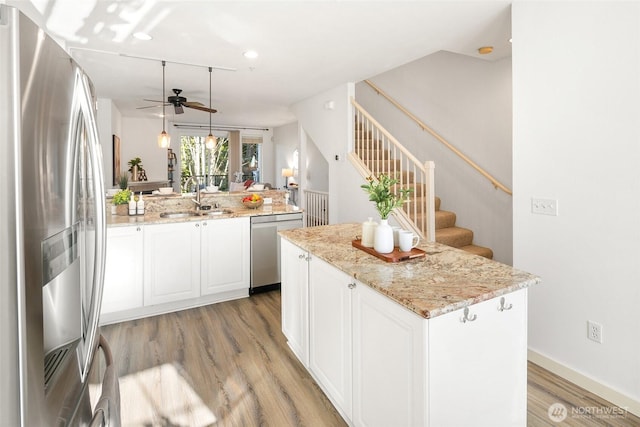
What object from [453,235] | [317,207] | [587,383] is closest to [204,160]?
[317,207]

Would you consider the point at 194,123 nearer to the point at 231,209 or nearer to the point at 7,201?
the point at 231,209

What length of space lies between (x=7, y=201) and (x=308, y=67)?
4021mm

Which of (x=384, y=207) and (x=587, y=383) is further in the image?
(x=587, y=383)

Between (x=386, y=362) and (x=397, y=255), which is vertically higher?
(x=397, y=255)

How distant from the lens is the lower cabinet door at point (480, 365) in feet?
4.29

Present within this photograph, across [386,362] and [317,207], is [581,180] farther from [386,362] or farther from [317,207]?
[317,207]

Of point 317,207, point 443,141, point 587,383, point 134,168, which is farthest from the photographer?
point 134,168

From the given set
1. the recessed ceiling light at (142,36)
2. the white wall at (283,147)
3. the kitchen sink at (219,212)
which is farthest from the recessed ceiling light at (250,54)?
the white wall at (283,147)

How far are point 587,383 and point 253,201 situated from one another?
349cm

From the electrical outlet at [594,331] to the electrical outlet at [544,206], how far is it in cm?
70

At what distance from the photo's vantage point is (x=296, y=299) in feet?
8.02

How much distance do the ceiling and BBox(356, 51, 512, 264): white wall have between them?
0.65 metres

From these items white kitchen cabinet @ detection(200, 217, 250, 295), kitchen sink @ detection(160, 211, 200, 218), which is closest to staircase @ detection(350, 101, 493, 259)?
white kitchen cabinet @ detection(200, 217, 250, 295)

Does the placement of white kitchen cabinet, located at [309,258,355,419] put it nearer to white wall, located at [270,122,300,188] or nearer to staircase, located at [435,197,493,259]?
staircase, located at [435,197,493,259]
